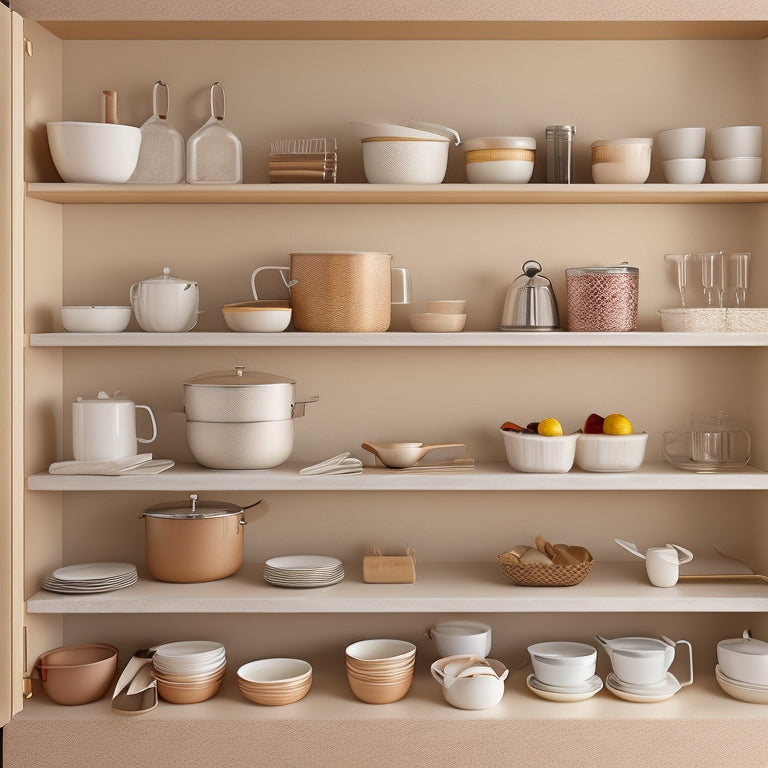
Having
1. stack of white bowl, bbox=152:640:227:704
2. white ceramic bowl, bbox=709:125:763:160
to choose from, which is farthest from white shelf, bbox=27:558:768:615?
white ceramic bowl, bbox=709:125:763:160

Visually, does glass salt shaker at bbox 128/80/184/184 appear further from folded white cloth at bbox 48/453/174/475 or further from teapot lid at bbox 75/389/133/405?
folded white cloth at bbox 48/453/174/475

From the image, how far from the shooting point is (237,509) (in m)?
2.62

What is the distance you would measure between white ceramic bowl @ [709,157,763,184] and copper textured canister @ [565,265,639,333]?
34 centimetres

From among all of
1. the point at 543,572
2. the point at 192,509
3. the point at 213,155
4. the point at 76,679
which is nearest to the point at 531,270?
the point at 543,572

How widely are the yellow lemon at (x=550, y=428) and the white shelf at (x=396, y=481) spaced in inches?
4.4

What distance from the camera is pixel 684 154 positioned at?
2525mm

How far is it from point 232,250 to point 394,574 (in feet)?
3.38

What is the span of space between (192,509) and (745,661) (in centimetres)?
152

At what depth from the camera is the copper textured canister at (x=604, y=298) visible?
2504mm

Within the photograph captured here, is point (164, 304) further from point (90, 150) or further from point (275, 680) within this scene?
point (275, 680)

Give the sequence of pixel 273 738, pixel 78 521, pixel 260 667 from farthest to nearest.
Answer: pixel 78 521, pixel 260 667, pixel 273 738

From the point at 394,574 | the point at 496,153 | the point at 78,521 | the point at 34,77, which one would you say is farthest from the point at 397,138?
the point at 78,521

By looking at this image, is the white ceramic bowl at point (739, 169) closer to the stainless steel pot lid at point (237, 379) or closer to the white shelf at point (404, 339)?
the white shelf at point (404, 339)

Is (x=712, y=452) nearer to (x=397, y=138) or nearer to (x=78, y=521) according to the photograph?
(x=397, y=138)
